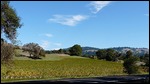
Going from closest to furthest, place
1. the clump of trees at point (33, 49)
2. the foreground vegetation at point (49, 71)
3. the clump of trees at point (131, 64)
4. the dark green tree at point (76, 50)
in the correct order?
the clump of trees at point (131, 64)
the foreground vegetation at point (49, 71)
the clump of trees at point (33, 49)
the dark green tree at point (76, 50)

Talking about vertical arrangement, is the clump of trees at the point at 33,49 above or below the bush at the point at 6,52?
above

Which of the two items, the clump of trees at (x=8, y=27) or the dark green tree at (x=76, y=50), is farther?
the dark green tree at (x=76, y=50)

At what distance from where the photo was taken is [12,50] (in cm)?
3394

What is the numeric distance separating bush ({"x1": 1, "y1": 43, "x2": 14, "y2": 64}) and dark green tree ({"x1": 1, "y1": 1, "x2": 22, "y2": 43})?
69.4 inches

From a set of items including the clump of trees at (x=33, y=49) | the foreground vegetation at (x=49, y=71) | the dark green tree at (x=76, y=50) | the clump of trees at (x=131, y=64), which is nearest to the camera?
the clump of trees at (x=131, y=64)

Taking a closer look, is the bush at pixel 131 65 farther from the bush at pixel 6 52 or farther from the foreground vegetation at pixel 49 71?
the bush at pixel 6 52

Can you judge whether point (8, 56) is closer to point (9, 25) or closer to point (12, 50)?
point (12, 50)

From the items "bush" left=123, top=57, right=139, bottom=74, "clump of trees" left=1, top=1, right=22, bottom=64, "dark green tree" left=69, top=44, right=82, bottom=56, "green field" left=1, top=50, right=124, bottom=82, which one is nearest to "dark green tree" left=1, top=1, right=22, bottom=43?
"clump of trees" left=1, top=1, right=22, bottom=64

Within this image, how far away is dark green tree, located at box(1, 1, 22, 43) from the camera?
3469cm

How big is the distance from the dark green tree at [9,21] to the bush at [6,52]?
5.78ft

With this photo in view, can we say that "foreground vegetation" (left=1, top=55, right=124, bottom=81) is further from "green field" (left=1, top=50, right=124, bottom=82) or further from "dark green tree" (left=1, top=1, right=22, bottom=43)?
"dark green tree" (left=1, top=1, right=22, bottom=43)

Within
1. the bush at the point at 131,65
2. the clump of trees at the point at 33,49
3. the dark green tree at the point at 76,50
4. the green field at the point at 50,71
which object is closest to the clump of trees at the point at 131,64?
the bush at the point at 131,65

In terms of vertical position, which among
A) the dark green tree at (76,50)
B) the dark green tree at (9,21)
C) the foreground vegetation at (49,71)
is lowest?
the foreground vegetation at (49,71)

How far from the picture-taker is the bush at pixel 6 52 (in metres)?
33.2
